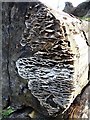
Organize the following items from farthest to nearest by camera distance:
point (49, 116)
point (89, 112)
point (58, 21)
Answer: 1. point (89, 112)
2. point (49, 116)
3. point (58, 21)

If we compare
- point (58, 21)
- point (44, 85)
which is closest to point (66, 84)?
point (44, 85)

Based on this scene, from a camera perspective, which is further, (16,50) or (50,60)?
(16,50)

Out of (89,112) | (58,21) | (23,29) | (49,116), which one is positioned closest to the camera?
(58,21)

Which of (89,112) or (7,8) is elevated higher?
(7,8)

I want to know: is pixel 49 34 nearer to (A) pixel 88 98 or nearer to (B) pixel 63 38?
(B) pixel 63 38

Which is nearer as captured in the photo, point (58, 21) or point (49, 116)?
point (58, 21)

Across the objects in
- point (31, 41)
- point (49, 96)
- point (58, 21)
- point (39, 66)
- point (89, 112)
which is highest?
point (58, 21)

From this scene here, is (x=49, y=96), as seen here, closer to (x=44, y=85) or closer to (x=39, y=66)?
(x=44, y=85)
